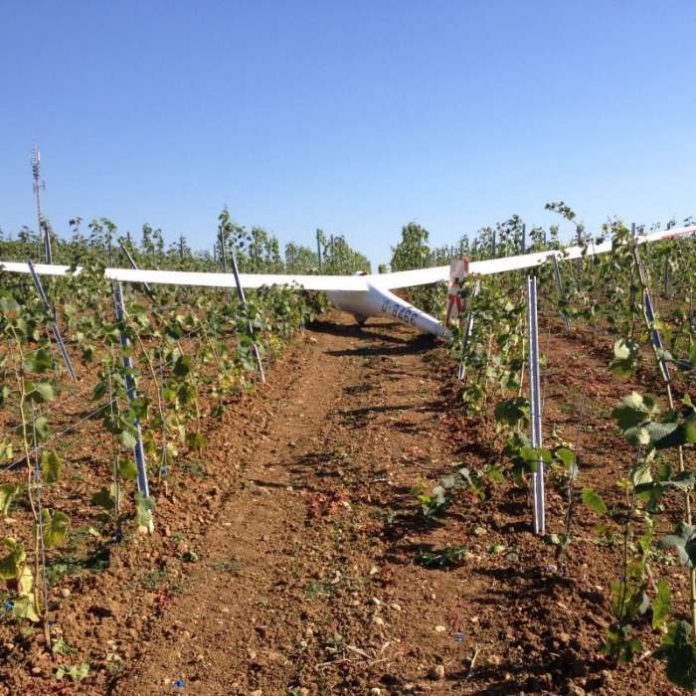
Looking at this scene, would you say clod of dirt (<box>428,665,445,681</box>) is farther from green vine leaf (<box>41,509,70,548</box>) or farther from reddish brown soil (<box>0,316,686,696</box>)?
green vine leaf (<box>41,509,70,548</box>)

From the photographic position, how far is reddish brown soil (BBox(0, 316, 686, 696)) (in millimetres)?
2939

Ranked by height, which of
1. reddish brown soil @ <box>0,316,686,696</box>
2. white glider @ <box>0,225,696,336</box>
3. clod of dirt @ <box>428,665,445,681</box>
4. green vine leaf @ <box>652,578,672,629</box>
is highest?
white glider @ <box>0,225,696,336</box>

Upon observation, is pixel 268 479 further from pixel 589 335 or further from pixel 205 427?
pixel 589 335

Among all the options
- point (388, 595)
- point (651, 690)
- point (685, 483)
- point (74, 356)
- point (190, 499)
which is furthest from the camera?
point (74, 356)

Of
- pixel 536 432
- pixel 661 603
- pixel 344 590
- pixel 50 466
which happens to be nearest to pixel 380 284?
pixel 536 432

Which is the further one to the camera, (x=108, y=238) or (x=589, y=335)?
(x=108, y=238)

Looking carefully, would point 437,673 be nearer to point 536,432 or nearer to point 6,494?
point 536,432

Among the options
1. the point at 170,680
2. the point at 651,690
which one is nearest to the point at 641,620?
the point at 651,690

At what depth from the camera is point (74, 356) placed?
10.8 meters

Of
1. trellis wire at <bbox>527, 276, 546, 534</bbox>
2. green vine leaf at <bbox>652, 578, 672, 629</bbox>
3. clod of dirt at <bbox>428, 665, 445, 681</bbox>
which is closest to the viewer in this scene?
green vine leaf at <bbox>652, 578, 672, 629</bbox>

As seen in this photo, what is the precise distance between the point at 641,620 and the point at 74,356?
9945 mm

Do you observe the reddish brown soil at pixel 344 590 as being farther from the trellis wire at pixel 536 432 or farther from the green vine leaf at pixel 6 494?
the green vine leaf at pixel 6 494

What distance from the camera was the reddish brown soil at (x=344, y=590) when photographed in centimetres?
294

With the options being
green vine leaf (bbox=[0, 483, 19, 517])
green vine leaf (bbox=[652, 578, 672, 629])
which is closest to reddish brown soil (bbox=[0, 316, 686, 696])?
green vine leaf (bbox=[652, 578, 672, 629])
